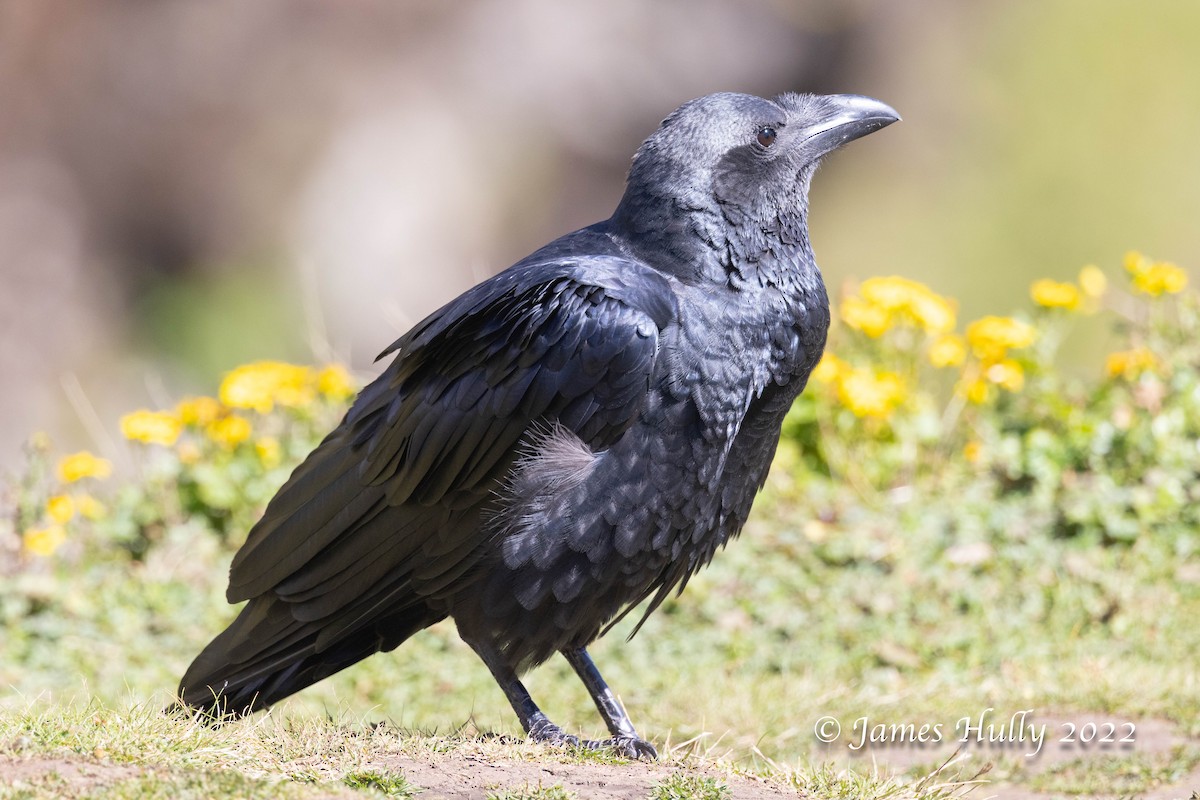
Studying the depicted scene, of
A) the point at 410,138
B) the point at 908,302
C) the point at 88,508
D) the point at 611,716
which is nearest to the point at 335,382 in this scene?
the point at 88,508

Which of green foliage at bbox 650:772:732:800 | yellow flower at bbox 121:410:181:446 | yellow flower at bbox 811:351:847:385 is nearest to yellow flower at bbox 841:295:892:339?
yellow flower at bbox 811:351:847:385

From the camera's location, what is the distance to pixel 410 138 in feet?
42.5

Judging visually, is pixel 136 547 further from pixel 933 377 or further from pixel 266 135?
pixel 266 135

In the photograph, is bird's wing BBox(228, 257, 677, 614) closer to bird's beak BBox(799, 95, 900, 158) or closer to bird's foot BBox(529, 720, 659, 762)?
bird's foot BBox(529, 720, 659, 762)

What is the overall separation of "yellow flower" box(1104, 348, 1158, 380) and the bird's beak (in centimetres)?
287

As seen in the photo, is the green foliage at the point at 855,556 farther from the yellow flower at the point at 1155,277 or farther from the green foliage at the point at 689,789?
the green foliage at the point at 689,789

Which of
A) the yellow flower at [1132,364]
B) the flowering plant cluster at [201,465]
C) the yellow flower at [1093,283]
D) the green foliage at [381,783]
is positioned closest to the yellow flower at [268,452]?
the flowering plant cluster at [201,465]

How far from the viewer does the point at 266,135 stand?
42.6 feet

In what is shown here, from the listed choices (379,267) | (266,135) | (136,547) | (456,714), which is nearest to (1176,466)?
(456,714)

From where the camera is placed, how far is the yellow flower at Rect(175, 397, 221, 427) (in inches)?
252

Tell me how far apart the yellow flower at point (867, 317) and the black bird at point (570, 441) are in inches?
94.5

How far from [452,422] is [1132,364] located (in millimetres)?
4162

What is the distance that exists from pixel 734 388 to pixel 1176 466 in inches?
134

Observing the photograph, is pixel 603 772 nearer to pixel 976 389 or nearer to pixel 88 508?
pixel 976 389
